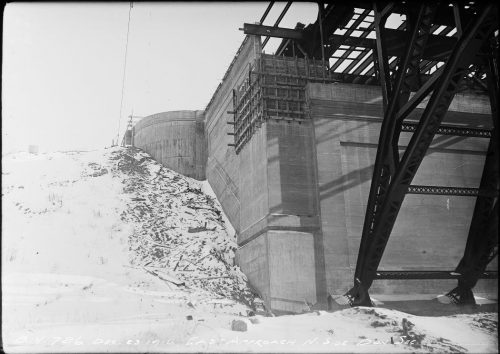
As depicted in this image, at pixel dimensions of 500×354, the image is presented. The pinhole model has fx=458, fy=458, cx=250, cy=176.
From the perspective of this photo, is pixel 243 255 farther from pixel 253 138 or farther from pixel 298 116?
pixel 298 116

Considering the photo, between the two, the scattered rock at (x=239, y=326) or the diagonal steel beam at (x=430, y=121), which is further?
the diagonal steel beam at (x=430, y=121)

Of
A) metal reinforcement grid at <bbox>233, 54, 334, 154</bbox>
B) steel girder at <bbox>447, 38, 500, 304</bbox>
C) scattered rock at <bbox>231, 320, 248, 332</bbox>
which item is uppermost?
metal reinforcement grid at <bbox>233, 54, 334, 154</bbox>

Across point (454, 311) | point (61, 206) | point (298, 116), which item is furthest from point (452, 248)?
point (61, 206)

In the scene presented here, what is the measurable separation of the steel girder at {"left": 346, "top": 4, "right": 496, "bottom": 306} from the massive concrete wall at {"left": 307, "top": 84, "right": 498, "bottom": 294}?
91.4 inches

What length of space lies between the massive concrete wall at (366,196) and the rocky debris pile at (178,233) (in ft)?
13.8

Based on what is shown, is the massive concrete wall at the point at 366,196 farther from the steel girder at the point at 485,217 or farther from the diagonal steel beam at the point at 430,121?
the steel girder at the point at 485,217

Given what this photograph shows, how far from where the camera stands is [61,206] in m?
23.6

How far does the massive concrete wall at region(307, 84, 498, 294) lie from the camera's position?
17344mm

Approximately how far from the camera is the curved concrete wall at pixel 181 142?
101 feet

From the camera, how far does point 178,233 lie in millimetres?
22391

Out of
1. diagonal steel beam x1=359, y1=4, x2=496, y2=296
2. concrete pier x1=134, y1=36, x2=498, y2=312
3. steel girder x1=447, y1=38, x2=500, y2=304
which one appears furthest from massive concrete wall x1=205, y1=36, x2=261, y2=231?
steel girder x1=447, y1=38, x2=500, y2=304

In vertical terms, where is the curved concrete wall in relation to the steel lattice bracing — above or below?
above

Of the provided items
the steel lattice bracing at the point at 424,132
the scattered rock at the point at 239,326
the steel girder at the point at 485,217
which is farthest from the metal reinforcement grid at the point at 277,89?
the scattered rock at the point at 239,326

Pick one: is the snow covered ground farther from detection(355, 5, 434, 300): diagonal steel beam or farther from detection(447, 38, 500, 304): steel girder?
detection(355, 5, 434, 300): diagonal steel beam
